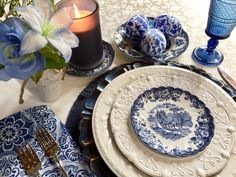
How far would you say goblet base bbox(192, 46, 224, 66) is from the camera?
2.37 feet

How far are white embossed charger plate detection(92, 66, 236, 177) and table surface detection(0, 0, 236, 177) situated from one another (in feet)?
0.27

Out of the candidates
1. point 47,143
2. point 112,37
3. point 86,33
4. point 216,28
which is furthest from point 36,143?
point 216,28

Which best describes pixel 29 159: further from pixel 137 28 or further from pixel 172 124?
pixel 137 28

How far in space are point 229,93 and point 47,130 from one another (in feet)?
1.20

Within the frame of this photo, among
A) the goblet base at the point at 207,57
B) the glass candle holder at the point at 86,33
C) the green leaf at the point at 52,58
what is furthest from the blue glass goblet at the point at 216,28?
the green leaf at the point at 52,58

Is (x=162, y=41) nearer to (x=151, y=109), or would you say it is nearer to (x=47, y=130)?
(x=151, y=109)

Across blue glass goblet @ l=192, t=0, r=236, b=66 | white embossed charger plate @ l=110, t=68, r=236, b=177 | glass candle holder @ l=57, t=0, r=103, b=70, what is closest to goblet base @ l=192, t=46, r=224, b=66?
blue glass goblet @ l=192, t=0, r=236, b=66

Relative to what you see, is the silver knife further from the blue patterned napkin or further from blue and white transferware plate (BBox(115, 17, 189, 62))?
the blue patterned napkin

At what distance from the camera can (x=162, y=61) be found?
70 centimetres

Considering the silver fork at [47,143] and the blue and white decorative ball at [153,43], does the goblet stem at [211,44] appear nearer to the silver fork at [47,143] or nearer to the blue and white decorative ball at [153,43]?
the blue and white decorative ball at [153,43]

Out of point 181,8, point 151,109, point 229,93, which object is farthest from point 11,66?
point 181,8

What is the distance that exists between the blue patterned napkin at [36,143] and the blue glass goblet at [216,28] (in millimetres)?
372

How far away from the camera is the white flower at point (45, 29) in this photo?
1.35 ft

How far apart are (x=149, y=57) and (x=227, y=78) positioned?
0.58 feet
